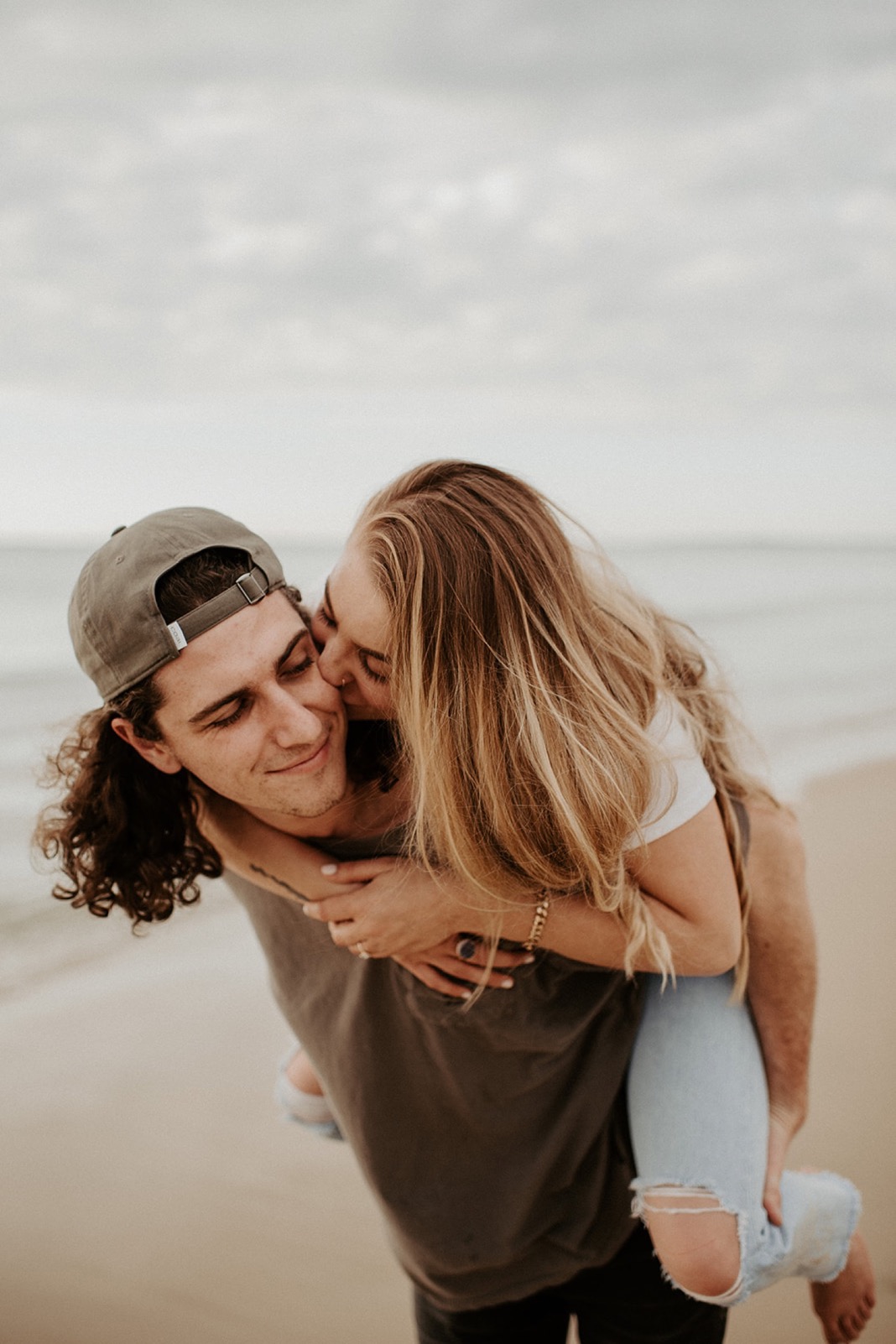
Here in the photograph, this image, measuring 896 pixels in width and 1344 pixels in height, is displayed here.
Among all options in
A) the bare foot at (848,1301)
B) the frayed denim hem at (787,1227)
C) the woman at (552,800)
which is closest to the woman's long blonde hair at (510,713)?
the woman at (552,800)

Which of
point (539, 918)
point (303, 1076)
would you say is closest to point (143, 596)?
point (539, 918)

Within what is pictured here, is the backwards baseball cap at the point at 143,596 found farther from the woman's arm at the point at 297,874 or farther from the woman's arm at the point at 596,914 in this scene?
the woman's arm at the point at 596,914

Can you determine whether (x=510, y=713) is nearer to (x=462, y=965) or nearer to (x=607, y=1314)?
(x=462, y=965)

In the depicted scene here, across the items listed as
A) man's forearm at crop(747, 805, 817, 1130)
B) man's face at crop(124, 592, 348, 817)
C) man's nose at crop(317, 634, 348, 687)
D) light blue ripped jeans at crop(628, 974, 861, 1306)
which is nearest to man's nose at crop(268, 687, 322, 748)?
man's face at crop(124, 592, 348, 817)

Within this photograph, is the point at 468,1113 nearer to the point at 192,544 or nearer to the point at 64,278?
the point at 192,544

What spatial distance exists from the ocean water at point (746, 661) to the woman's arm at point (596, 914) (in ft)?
2.26

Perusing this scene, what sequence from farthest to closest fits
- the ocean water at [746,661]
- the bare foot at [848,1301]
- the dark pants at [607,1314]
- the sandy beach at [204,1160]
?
the ocean water at [746,661]
the sandy beach at [204,1160]
the bare foot at [848,1301]
the dark pants at [607,1314]

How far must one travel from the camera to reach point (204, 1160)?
3752mm

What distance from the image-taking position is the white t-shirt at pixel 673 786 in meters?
2.14

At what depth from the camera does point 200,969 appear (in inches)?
203

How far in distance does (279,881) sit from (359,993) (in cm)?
32

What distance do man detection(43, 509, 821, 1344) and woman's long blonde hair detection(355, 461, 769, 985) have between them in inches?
11.4

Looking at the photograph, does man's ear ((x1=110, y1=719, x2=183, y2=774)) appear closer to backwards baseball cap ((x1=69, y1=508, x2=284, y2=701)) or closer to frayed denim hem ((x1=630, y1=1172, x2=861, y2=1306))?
backwards baseball cap ((x1=69, y1=508, x2=284, y2=701))

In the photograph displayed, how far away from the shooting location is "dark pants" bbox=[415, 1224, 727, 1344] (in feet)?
8.23
